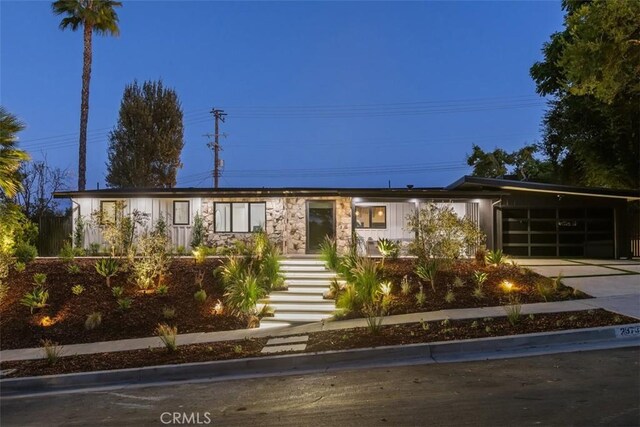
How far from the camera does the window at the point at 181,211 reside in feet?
62.0

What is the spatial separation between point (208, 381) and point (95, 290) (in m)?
7.01

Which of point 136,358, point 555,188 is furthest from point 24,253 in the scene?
point 555,188

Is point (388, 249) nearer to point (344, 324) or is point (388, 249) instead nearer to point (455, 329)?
point (344, 324)

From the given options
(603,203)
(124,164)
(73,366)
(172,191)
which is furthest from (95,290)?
(124,164)

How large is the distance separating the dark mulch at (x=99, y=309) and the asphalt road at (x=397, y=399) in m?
3.85

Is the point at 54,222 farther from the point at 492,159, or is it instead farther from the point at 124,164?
the point at 492,159

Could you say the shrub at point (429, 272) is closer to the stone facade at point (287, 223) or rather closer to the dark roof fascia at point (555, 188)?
the stone facade at point (287, 223)

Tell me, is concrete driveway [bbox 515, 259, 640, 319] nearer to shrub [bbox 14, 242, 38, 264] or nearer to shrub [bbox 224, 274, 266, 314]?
shrub [bbox 224, 274, 266, 314]

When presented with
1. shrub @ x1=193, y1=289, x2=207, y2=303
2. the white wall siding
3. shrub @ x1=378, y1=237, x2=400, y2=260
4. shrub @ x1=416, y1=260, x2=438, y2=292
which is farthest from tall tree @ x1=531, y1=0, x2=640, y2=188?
the white wall siding

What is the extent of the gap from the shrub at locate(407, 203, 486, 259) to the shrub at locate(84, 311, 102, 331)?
757cm

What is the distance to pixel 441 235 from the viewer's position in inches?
497

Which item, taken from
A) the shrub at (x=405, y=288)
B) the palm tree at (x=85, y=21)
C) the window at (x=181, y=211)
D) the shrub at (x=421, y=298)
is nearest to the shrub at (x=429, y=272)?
the shrub at (x=405, y=288)

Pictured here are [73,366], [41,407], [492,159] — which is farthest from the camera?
[492,159]

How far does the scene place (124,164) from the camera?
107 feet
